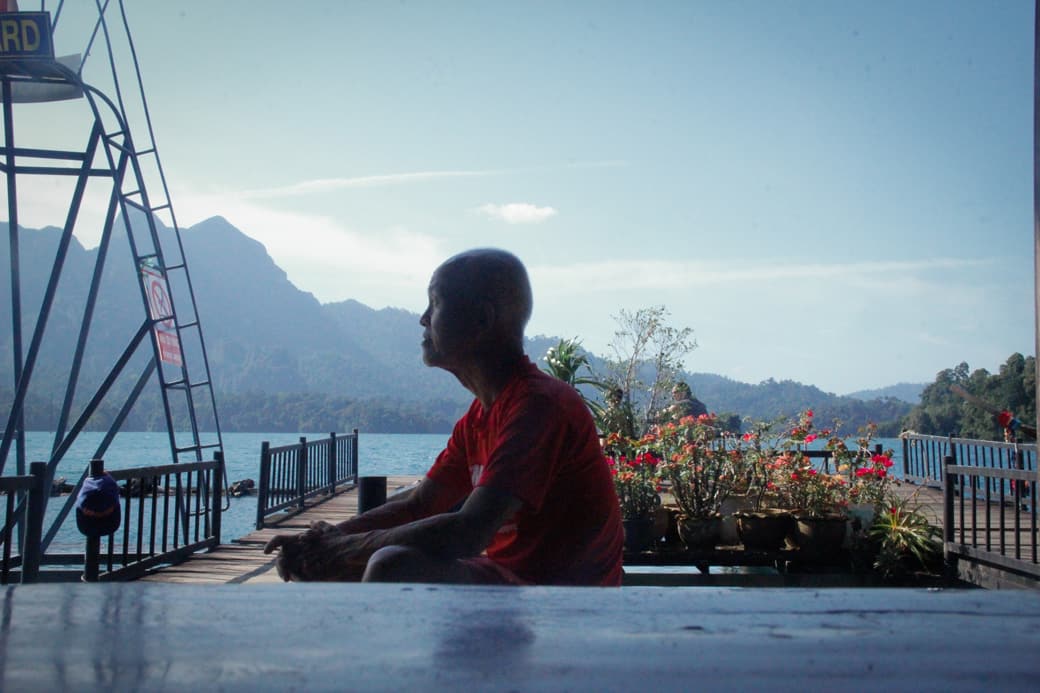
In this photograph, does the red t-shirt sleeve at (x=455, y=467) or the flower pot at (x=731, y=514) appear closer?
the red t-shirt sleeve at (x=455, y=467)

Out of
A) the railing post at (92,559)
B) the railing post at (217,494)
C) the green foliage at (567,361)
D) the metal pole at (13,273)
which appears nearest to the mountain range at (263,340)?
the green foliage at (567,361)

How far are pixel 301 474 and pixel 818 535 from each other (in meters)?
6.74

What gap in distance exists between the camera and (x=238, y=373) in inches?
2923

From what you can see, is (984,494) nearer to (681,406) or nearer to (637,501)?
(681,406)

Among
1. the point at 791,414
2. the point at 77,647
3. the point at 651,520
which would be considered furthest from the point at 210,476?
the point at 77,647

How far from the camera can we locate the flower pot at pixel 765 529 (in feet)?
21.1

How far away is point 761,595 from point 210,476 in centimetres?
745

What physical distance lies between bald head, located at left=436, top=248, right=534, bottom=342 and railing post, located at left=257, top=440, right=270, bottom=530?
7.56 meters

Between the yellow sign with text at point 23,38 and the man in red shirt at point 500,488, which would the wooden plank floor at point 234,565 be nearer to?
the man in red shirt at point 500,488

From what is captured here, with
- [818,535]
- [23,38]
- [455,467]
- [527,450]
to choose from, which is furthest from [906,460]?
[527,450]

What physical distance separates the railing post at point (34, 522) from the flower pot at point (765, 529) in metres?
4.77

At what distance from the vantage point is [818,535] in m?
6.28

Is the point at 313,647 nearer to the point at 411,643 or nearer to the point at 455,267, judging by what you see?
the point at 411,643

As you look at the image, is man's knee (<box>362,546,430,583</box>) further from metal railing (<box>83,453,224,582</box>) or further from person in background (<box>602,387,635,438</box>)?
person in background (<box>602,387,635,438</box>)
